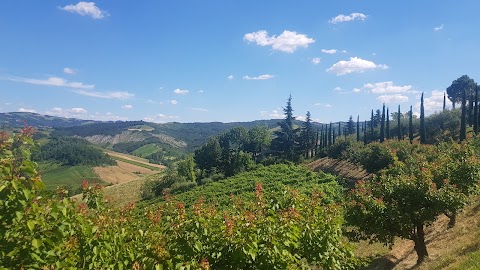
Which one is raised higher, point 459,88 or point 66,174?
point 459,88

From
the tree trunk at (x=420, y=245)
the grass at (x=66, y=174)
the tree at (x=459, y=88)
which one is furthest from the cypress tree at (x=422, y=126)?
the grass at (x=66, y=174)

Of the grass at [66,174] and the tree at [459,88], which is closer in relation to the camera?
the tree at [459,88]

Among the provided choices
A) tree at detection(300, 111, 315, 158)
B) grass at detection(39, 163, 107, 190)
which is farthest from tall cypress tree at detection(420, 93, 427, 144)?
grass at detection(39, 163, 107, 190)

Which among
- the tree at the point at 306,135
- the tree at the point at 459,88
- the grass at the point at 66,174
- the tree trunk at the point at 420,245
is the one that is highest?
the tree at the point at 459,88

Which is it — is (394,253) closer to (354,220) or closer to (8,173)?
(354,220)

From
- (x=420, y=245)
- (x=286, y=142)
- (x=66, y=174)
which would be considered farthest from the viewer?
(x=66, y=174)

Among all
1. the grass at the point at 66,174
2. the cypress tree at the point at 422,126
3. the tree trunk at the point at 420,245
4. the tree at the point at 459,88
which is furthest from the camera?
the grass at the point at 66,174

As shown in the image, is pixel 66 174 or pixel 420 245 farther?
pixel 66 174

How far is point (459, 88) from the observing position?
117 m

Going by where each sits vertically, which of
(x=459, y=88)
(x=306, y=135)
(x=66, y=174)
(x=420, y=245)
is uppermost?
(x=459, y=88)

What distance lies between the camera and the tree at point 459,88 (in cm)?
11344

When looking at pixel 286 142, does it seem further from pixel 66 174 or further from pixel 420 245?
pixel 66 174

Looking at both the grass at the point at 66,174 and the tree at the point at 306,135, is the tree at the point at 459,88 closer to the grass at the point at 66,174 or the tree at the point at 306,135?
the tree at the point at 306,135

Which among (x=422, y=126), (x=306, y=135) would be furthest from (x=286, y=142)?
(x=422, y=126)
